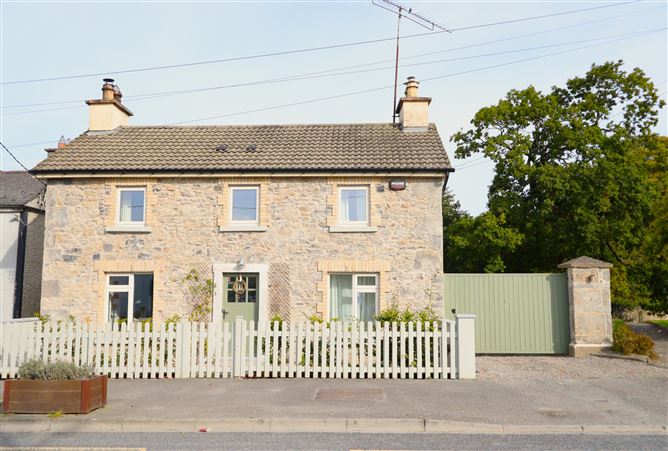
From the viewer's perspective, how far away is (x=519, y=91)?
26297 millimetres

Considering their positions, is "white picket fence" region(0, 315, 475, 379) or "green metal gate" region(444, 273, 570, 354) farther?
"green metal gate" region(444, 273, 570, 354)

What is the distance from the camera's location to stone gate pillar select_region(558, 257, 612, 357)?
1464cm

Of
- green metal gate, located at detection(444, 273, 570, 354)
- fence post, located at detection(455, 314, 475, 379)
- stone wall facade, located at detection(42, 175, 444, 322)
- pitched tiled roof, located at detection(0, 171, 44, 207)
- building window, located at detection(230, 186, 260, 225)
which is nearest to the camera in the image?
fence post, located at detection(455, 314, 475, 379)

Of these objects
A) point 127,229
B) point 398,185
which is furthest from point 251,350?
point 398,185

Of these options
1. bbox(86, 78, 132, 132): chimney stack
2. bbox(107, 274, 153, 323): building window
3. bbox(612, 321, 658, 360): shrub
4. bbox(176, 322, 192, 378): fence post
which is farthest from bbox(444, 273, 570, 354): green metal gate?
bbox(86, 78, 132, 132): chimney stack

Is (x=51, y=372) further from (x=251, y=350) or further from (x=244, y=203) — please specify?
(x=244, y=203)

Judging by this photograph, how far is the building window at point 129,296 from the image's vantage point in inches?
594

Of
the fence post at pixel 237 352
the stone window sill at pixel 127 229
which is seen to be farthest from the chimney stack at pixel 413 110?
the fence post at pixel 237 352

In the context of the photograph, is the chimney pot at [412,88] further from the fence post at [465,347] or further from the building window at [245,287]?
the fence post at [465,347]

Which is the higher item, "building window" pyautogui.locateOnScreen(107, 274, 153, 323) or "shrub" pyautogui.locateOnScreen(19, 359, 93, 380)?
"building window" pyautogui.locateOnScreen(107, 274, 153, 323)

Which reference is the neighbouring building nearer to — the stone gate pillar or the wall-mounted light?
the wall-mounted light

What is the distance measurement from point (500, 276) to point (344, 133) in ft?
20.7

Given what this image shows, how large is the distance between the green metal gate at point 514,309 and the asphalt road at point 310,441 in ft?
25.8

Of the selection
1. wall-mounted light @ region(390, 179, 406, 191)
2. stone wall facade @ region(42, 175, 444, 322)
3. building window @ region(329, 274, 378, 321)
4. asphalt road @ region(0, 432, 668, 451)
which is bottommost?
asphalt road @ region(0, 432, 668, 451)
